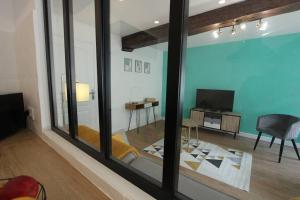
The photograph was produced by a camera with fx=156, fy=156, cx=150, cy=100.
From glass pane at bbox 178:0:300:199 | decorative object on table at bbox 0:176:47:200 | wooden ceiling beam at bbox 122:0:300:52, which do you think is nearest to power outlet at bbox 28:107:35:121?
decorative object on table at bbox 0:176:47:200

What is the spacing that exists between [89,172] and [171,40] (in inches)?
36.0

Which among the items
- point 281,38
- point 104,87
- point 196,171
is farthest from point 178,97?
point 281,38

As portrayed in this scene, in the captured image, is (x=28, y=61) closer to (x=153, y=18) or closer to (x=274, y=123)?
(x=153, y=18)

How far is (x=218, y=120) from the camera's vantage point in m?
3.88

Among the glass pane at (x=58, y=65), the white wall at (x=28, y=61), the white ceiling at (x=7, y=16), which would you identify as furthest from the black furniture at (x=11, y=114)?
the white ceiling at (x=7, y=16)

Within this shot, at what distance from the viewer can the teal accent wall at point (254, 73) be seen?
3234 mm

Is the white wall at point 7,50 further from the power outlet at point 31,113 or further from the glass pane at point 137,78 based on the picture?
the glass pane at point 137,78

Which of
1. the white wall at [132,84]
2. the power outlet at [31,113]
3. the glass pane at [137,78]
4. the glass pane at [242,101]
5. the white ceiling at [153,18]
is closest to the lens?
the power outlet at [31,113]

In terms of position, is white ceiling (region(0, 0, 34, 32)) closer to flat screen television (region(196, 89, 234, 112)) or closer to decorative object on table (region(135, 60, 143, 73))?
decorative object on table (region(135, 60, 143, 73))

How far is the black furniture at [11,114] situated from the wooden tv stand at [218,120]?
11.6 ft

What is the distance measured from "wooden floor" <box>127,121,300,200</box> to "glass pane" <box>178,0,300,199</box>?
0.04 feet

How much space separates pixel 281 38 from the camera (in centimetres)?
328

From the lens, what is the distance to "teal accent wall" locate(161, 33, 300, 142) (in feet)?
10.6

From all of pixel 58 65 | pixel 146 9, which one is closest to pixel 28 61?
pixel 58 65
